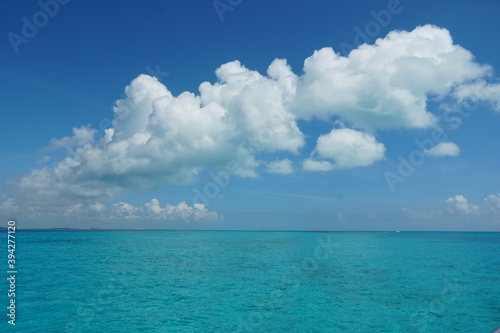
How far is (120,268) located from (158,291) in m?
19.8

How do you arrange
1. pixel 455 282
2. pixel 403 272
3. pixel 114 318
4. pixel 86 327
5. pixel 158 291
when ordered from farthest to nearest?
pixel 403 272, pixel 455 282, pixel 158 291, pixel 114 318, pixel 86 327

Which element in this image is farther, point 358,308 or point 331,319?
point 358,308

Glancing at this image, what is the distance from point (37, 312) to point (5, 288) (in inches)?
521

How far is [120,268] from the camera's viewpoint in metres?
50.3

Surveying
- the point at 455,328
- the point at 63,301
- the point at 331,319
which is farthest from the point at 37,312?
the point at 455,328

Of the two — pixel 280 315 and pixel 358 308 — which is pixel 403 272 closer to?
pixel 358 308

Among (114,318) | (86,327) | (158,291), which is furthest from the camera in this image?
(158,291)

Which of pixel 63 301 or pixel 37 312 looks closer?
pixel 37 312

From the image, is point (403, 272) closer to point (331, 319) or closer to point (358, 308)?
point (358, 308)

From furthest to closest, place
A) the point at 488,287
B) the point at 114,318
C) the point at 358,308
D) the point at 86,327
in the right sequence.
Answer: the point at 488,287 → the point at 358,308 → the point at 114,318 → the point at 86,327

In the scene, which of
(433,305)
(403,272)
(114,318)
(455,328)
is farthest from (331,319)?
(403,272)

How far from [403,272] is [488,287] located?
38.3ft

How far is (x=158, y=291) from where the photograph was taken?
34000 mm

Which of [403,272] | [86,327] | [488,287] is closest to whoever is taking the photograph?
[86,327]
